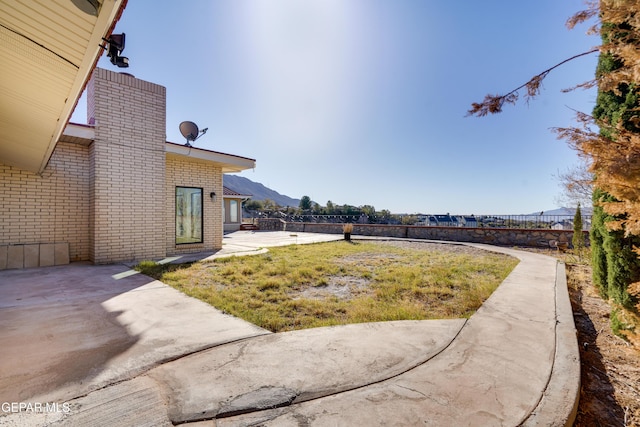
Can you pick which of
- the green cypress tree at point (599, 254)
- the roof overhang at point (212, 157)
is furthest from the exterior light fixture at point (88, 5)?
the roof overhang at point (212, 157)

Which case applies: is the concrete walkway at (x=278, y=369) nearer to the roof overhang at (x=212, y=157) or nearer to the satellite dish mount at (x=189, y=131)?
the roof overhang at (x=212, y=157)

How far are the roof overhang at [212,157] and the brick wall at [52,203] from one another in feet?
6.74

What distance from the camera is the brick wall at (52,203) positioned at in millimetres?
6090

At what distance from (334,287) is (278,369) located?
2.92 m

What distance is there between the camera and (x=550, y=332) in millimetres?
2746

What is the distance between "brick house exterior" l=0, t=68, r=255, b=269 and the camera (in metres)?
6.16

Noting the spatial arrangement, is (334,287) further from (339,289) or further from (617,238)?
(617,238)

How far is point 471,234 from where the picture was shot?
12.8 meters

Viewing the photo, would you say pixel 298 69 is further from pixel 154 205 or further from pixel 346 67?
pixel 154 205

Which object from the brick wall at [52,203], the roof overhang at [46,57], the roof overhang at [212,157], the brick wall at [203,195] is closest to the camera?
the roof overhang at [46,57]

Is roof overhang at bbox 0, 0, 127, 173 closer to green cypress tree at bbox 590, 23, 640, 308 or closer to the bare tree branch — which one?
the bare tree branch

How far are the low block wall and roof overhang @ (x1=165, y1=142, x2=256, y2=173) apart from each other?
9247mm

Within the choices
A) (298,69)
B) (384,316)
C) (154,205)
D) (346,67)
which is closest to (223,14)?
(298,69)

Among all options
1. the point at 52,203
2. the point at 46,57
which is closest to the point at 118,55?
the point at 46,57
